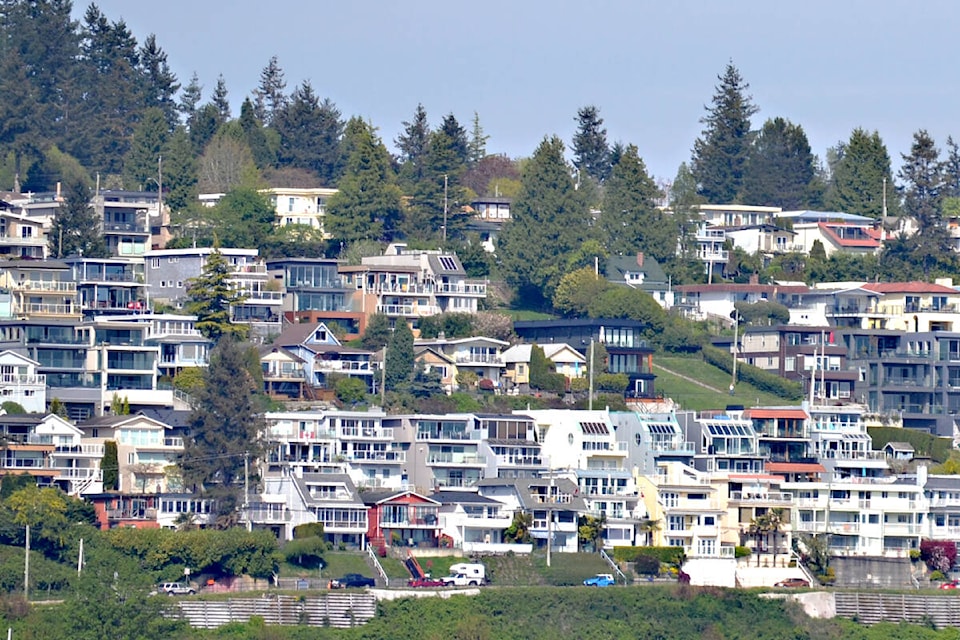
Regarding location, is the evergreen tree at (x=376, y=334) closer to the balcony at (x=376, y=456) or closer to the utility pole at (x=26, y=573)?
the balcony at (x=376, y=456)

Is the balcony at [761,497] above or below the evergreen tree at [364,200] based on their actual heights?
below

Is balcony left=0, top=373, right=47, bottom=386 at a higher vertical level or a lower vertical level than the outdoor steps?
higher

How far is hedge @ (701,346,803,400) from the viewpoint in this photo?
4257 inches

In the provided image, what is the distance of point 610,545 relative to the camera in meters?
89.6

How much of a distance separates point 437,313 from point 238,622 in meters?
32.7

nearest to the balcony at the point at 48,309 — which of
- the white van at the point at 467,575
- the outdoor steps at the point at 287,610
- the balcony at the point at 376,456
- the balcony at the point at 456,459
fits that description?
the balcony at the point at 376,456

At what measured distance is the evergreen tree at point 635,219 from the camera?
119312 mm

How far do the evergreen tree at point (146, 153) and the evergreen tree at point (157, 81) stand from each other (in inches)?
515

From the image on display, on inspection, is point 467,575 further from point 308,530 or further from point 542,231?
point 542,231

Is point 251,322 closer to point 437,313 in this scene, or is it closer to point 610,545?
point 437,313

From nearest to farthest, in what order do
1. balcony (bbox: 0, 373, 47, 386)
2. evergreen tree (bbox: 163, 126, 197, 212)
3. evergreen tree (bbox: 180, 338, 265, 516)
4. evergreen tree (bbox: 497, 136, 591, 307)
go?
evergreen tree (bbox: 180, 338, 265, 516)
balcony (bbox: 0, 373, 47, 386)
evergreen tree (bbox: 497, 136, 591, 307)
evergreen tree (bbox: 163, 126, 197, 212)

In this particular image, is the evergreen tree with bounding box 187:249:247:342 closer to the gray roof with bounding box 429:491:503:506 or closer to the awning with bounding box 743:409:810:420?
the gray roof with bounding box 429:491:503:506

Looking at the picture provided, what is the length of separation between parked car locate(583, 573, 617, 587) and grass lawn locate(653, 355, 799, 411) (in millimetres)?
18980

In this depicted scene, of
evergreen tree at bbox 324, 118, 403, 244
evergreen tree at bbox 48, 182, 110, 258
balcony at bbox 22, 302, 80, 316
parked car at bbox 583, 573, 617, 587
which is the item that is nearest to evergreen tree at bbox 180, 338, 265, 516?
parked car at bbox 583, 573, 617, 587
